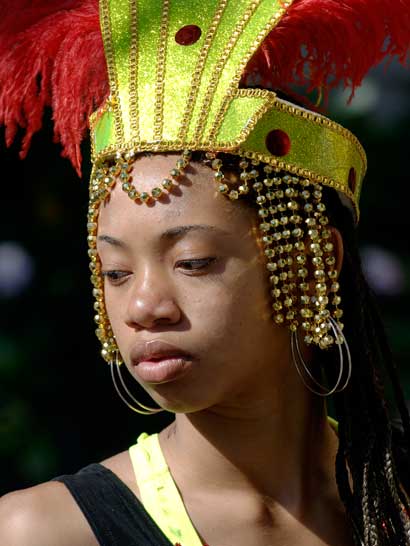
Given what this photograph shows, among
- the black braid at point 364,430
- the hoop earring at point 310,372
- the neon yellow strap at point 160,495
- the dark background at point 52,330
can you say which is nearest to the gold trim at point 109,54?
the black braid at point 364,430

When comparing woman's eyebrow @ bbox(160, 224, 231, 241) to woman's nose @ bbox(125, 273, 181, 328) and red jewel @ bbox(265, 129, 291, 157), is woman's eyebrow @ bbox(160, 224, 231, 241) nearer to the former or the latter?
woman's nose @ bbox(125, 273, 181, 328)

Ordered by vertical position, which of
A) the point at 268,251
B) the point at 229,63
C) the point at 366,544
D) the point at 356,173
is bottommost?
the point at 366,544

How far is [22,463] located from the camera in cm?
483

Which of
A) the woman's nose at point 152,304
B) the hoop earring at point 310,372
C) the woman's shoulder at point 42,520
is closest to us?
the woman's nose at point 152,304

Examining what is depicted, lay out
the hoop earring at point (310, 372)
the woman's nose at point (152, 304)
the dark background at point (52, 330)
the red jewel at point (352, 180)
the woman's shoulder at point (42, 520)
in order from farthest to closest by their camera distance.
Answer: the dark background at point (52, 330) < the red jewel at point (352, 180) < the hoop earring at point (310, 372) < the woman's shoulder at point (42, 520) < the woman's nose at point (152, 304)

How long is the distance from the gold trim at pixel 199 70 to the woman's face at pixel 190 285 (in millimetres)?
79

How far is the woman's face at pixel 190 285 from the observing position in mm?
2539

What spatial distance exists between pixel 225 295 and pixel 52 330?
246cm

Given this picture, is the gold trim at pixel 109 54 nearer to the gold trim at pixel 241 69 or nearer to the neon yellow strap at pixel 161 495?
the gold trim at pixel 241 69

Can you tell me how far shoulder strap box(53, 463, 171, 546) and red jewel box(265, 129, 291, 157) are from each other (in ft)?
2.63

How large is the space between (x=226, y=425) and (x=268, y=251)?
1.34ft

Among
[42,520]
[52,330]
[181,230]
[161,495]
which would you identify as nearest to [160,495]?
[161,495]

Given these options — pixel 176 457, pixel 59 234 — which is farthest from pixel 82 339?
pixel 176 457

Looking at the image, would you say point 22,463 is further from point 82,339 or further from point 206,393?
point 206,393
